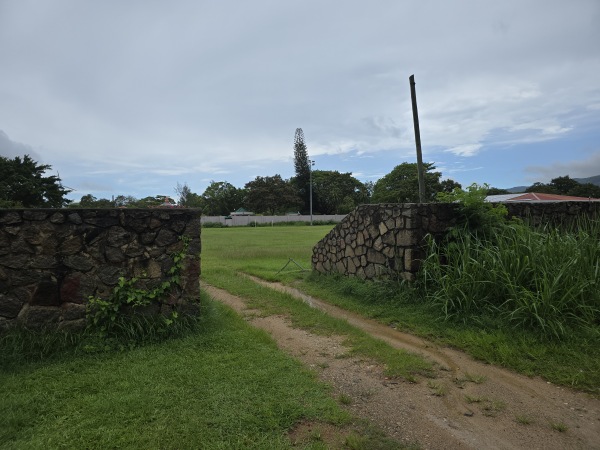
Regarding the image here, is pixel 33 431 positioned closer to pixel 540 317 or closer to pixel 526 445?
pixel 526 445

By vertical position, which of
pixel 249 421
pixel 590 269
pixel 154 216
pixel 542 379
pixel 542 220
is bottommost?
pixel 542 379

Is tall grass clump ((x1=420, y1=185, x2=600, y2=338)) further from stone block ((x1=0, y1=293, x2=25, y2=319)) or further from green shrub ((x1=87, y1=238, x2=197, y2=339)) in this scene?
stone block ((x1=0, y1=293, x2=25, y2=319))

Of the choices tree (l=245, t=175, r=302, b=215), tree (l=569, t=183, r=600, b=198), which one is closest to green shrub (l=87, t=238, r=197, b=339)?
tree (l=245, t=175, r=302, b=215)

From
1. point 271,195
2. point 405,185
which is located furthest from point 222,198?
point 405,185

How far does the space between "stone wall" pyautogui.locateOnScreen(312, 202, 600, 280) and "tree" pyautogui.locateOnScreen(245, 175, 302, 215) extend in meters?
56.9

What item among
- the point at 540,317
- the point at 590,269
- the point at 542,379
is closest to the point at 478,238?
the point at 590,269

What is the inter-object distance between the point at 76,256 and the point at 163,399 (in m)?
2.11

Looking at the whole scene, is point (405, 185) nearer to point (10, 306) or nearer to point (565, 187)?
point (565, 187)

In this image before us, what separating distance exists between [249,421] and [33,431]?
1.47 meters

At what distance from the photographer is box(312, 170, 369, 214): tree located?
226 ft

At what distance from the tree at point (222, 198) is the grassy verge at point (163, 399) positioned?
69.9 metres

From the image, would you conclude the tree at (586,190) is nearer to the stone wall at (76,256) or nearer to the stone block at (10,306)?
the stone wall at (76,256)

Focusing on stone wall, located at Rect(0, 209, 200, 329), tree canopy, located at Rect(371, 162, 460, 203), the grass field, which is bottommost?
the grass field

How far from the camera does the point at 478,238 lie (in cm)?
594
